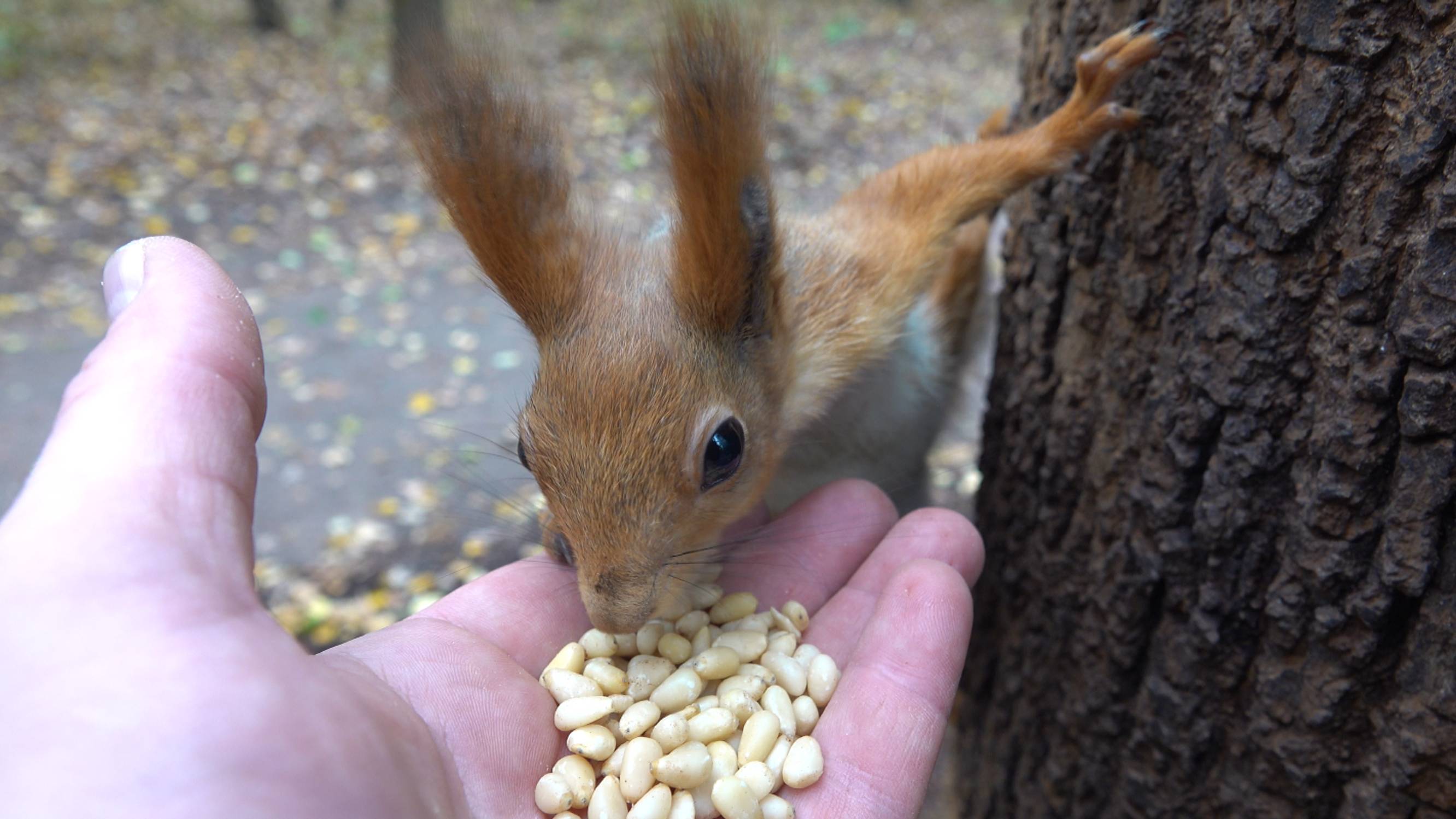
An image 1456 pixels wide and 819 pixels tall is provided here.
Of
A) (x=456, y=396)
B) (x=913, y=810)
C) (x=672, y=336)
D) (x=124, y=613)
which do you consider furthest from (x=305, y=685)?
(x=456, y=396)

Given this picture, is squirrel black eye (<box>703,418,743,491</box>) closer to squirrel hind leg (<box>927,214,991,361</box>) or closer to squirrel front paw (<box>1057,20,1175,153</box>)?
squirrel front paw (<box>1057,20,1175,153</box>)

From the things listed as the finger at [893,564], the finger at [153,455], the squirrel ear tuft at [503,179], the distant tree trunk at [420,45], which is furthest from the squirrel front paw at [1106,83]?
the finger at [153,455]

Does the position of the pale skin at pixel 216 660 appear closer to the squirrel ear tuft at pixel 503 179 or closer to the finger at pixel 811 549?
the finger at pixel 811 549

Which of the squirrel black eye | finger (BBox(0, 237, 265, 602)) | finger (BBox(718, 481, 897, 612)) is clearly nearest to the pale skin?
finger (BBox(0, 237, 265, 602))

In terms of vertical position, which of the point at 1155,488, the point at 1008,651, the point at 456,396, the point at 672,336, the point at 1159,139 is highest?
the point at 1159,139

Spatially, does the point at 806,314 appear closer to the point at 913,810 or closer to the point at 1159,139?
the point at 1159,139

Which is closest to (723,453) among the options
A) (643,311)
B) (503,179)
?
(643,311)
